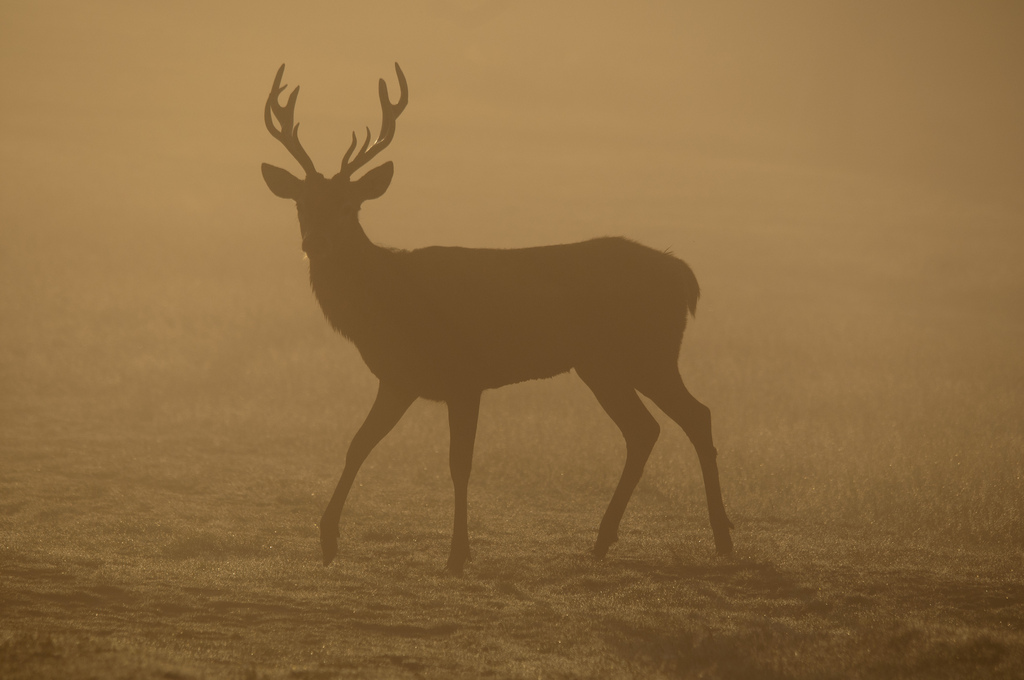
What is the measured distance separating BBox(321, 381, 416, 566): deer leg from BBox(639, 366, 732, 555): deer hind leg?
2.12 metres

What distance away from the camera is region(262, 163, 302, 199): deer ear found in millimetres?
8516

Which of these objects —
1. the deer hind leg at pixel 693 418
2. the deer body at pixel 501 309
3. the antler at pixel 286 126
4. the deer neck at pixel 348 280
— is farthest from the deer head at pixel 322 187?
the deer hind leg at pixel 693 418

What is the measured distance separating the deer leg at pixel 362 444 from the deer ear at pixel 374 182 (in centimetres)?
162

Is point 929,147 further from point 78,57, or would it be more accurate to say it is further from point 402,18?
point 402,18

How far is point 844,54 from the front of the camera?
94.2m

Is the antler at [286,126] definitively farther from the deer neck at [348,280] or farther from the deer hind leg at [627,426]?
the deer hind leg at [627,426]

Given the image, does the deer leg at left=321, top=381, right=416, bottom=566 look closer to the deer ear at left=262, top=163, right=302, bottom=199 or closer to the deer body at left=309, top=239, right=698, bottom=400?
the deer body at left=309, top=239, right=698, bottom=400

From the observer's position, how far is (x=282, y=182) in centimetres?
861

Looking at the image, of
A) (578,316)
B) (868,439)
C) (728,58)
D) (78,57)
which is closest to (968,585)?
(578,316)

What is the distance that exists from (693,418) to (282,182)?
4019 mm

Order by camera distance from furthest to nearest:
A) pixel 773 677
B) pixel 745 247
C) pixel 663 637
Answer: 1. pixel 745 247
2. pixel 663 637
3. pixel 773 677

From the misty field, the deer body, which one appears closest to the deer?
the deer body

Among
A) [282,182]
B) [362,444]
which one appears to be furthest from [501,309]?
[282,182]

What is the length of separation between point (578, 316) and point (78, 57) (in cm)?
4903
